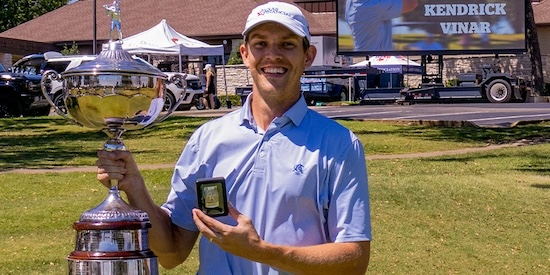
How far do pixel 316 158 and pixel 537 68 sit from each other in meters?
37.3

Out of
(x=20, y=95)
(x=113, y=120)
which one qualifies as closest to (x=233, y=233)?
(x=113, y=120)

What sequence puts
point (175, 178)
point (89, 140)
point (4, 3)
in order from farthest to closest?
1. point (4, 3)
2. point (89, 140)
3. point (175, 178)

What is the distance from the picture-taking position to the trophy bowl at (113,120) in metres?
3.31

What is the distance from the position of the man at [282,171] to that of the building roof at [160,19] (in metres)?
47.8

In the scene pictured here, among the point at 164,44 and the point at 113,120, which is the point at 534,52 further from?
the point at 113,120

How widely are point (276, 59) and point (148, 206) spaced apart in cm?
67

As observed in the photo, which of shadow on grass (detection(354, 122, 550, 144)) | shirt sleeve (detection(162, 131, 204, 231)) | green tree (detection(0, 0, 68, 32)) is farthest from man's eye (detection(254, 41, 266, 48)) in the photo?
green tree (detection(0, 0, 68, 32))

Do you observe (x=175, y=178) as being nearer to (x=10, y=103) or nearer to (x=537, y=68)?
(x=10, y=103)

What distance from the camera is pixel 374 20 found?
129 ft

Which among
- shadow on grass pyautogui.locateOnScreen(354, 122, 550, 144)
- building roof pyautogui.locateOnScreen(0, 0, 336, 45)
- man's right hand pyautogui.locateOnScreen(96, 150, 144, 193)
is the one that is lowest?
shadow on grass pyautogui.locateOnScreen(354, 122, 550, 144)

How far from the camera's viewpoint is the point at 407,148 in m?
16.7

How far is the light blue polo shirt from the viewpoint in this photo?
136 inches

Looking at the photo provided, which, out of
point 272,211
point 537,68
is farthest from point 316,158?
point 537,68

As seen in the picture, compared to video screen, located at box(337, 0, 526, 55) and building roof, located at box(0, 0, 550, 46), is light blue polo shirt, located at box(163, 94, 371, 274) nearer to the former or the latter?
video screen, located at box(337, 0, 526, 55)
